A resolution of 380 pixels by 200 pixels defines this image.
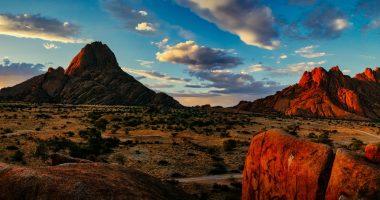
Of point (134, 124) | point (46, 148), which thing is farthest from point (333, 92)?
point (46, 148)

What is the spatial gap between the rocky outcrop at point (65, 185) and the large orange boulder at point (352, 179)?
7.47 metres

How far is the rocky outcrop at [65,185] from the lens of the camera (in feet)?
33.7

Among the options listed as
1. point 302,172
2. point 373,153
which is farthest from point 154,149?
point 373,153

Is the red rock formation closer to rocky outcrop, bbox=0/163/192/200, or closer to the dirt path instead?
rocky outcrop, bbox=0/163/192/200

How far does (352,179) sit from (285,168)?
3.92 m

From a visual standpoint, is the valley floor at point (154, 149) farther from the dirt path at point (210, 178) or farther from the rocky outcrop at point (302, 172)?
the rocky outcrop at point (302, 172)

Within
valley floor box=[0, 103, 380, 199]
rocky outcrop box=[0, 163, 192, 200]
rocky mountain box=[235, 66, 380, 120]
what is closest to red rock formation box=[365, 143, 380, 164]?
rocky outcrop box=[0, 163, 192, 200]

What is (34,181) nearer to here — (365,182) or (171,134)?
(365,182)

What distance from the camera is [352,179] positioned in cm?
1472

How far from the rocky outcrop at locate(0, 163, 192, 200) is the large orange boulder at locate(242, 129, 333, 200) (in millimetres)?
7727

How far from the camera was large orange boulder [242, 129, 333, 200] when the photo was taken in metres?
16.5

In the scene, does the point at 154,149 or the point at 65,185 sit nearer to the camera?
the point at 65,185

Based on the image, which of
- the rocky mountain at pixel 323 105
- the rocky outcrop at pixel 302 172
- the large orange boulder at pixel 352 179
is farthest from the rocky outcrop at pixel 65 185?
the rocky mountain at pixel 323 105

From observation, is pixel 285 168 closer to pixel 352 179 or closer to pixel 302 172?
pixel 302 172
